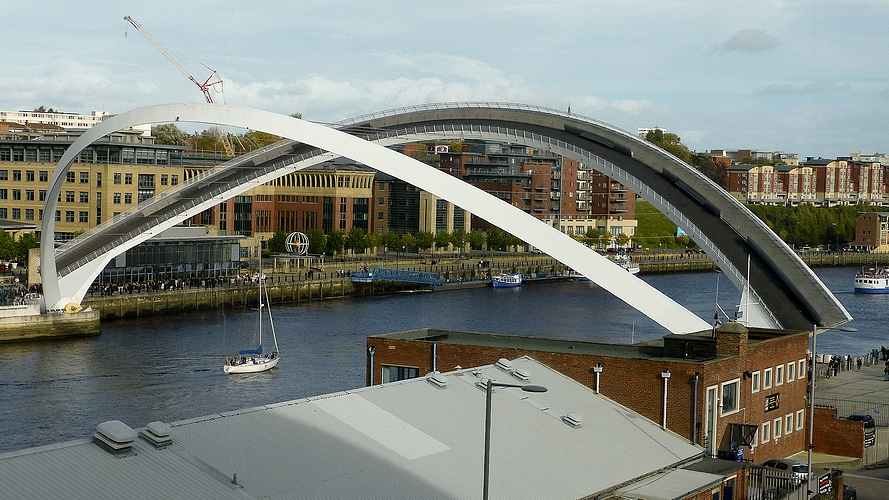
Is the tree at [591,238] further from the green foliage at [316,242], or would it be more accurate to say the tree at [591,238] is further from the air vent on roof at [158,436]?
the air vent on roof at [158,436]

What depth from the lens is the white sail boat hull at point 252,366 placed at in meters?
40.6

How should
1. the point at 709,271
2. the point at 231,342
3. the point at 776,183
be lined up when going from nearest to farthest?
the point at 231,342 < the point at 709,271 < the point at 776,183

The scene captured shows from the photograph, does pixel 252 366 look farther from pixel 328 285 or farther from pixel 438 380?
pixel 328 285

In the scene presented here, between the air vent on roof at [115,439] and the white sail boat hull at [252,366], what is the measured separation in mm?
26204

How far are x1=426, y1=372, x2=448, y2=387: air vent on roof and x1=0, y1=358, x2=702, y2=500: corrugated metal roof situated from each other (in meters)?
0.09

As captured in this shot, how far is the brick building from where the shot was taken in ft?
69.1

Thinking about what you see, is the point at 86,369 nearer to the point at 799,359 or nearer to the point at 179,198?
the point at 179,198

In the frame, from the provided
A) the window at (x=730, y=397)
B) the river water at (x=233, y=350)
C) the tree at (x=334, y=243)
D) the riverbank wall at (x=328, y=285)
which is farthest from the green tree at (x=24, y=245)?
the window at (x=730, y=397)

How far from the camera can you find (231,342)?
157 ft

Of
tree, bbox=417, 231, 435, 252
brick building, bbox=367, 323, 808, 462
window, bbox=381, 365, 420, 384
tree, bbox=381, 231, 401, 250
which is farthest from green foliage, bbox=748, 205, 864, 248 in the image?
window, bbox=381, 365, 420, 384

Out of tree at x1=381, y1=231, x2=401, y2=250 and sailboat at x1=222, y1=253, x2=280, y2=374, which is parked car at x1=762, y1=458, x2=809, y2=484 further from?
tree at x1=381, y1=231, x2=401, y2=250

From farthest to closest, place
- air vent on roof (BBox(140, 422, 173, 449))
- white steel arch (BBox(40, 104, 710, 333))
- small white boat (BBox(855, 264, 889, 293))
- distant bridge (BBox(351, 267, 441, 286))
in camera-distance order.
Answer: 1. small white boat (BBox(855, 264, 889, 293))
2. distant bridge (BBox(351, 267, 441, 286))
3. white steel arch (BBox(40, 104, 710, 333))
4. air vent on roof (BBox(140, 422, 173, 449))

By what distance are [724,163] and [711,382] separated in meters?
142

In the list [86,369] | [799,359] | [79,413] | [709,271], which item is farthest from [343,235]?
[799,359]
